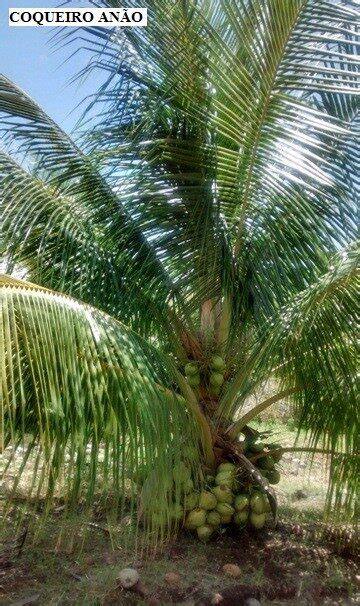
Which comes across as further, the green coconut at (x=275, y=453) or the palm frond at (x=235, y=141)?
the green coconut at (x=275, y=453)

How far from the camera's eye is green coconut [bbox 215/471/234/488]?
2.91m

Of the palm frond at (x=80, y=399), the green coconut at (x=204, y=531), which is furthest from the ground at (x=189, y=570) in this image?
the palm frond at (x=80, y=399)

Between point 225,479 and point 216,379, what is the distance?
52 cm

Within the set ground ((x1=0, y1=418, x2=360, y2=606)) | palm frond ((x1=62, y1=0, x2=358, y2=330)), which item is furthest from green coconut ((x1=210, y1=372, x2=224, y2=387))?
ground ((x1=0, y1=418, x2=360, y2=606))

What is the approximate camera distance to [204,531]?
288cm

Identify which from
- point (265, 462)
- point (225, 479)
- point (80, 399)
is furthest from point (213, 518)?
point (80, 399)

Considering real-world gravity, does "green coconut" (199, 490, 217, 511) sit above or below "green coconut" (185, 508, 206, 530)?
above

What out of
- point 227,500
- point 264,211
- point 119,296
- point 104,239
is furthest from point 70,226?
point 227,500

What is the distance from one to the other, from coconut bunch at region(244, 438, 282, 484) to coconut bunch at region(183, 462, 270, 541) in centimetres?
21

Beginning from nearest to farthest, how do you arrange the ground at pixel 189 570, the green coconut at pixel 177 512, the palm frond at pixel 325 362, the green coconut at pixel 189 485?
the palm frond at pixel 325 362 < the ground at pixel 189 570 < the green coconut at pixel 177 512 < the green coconut at pixel 189 485

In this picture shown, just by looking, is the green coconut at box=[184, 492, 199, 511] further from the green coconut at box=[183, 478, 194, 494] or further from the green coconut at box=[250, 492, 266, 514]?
the green coconut at box=[250, 492, 266, 514]

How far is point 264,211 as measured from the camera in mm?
2873

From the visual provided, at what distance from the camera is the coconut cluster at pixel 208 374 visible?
117 inches

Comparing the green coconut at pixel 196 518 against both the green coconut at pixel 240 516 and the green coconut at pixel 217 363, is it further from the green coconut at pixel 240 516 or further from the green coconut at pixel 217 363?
the green coconut at pixel 217 363
